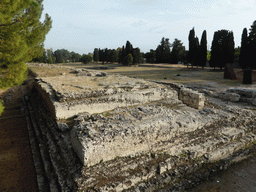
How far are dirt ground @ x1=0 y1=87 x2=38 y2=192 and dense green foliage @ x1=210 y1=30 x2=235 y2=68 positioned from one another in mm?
24514

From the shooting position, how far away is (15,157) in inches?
193

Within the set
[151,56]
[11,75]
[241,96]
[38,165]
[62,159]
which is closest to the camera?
[62,159]

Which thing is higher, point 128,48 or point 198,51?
point 128,48

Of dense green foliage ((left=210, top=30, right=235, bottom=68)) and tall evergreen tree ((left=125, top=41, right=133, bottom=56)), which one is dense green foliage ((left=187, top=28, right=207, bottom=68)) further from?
tall evergreen tree ((left=125, top=41, right=133, bottom=56))

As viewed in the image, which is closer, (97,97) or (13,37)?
(13,37)

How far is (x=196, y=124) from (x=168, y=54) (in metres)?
32.5

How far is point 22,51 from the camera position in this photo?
17.1ft

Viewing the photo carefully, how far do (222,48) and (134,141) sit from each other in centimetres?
2432

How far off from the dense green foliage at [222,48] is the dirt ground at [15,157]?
2451 cm

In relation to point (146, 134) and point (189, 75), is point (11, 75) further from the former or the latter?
point (189, 75)

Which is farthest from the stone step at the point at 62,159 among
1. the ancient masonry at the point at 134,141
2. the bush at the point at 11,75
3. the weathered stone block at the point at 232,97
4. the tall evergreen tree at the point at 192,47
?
the tall evergreen tree at the point at 192,47

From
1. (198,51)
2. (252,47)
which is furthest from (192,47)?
(252,47)

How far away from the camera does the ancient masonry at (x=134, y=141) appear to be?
307cm

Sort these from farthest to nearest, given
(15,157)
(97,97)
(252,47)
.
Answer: (252,47) → (97,97) → (15,157)
